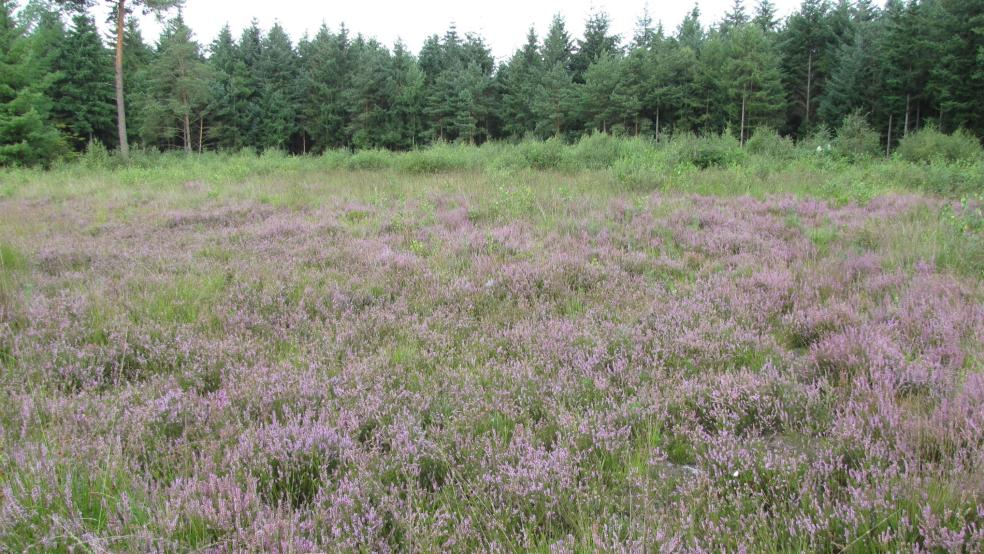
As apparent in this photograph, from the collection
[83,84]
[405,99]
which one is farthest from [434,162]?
[83,84]

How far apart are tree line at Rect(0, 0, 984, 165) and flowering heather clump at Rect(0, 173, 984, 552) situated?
3171 cm

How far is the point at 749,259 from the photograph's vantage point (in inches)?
251

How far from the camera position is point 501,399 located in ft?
10.7

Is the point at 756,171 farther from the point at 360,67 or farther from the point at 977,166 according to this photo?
the point at 360,67

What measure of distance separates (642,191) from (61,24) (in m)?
58.5

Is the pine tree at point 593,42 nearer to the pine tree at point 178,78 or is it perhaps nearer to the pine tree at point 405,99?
the pine tree at point 405,99

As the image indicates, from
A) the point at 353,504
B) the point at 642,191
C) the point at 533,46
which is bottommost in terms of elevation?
the point at 353,504

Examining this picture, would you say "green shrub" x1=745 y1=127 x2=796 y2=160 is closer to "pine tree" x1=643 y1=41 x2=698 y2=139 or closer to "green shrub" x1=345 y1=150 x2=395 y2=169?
"green shrub" x1=345 y1=150 x2=395 y2=169

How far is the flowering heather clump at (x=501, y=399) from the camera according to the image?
2086 millimetres

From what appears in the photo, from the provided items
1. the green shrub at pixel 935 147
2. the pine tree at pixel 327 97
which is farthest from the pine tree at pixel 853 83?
the pine tree at pixel 327 97

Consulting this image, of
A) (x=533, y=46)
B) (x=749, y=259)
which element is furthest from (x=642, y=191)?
(x=533, y=46)

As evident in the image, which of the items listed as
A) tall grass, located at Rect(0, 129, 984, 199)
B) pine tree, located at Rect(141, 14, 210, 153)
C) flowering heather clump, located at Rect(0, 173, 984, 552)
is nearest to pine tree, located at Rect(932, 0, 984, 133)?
tall grass, located at Rect(0, 129, 984, 199)

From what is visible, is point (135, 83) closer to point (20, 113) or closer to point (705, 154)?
point (20, 113)

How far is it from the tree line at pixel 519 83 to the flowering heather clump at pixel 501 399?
104 feet
